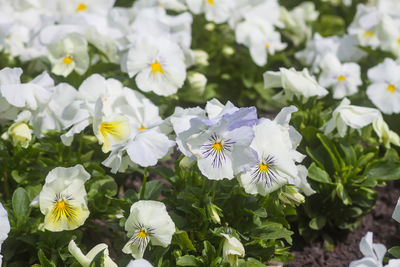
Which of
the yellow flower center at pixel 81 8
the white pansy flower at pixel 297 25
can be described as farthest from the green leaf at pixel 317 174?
the yellow flower center at pixel 81 8

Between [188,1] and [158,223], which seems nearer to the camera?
[158,223]

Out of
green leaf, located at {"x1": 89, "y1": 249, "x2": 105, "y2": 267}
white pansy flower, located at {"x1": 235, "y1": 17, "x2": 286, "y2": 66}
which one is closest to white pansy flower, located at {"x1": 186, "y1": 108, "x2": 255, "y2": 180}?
green leaf, located at {"x1": 89, "y1": 249, "x2": 105, "y2": 267}

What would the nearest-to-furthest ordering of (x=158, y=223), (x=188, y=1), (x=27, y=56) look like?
(x=158, y=223) → (x=27, y=56) → (x=188, y=1)

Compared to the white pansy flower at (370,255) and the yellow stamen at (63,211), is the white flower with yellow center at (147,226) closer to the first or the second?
the yellow stamen at (63,211)

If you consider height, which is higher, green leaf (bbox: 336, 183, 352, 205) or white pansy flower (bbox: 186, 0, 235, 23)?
white pansy flower (bbox: 186, 0, 235, 23)

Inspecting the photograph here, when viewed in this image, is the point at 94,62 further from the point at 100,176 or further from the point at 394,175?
the point at 394,175

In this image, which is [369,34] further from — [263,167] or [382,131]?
[263,167]

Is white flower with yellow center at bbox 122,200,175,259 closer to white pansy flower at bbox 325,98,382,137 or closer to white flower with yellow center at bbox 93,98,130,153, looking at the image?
white flower with yellow center at bbox 93,98,130,153

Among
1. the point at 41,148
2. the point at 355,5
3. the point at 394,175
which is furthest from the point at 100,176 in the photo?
the point at 355,5
